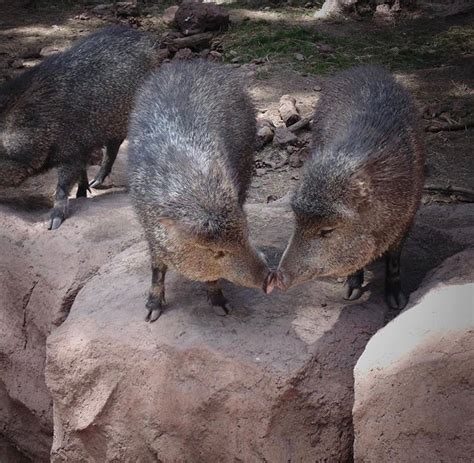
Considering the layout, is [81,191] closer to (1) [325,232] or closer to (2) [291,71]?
(1) [325,232]

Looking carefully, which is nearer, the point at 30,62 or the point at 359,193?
the point at 359,193

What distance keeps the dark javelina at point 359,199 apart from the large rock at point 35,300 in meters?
1.30

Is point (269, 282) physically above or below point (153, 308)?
above

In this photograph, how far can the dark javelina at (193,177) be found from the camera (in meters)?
2.99

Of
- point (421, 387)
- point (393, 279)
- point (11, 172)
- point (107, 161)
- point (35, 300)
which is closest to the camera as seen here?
point (421, 387)

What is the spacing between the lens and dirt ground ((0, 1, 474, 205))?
5305mm

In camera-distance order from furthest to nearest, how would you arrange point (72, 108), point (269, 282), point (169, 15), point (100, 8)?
point (100, 8)
point (169, 15)
point (72, 108)
point (269, 282)

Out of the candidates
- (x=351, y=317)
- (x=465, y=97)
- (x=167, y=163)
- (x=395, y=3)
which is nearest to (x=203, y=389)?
(x=351, y=317)

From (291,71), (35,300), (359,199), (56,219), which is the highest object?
(359,199)

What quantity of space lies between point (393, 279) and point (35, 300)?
1788 millimetres

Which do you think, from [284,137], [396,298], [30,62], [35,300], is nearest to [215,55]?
[30,62]

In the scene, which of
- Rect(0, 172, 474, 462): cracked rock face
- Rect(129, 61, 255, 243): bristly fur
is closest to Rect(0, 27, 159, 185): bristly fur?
Rect(0, 172, 474, 462): cracked rock face

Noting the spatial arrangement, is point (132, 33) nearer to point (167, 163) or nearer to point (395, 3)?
point (167, 163)

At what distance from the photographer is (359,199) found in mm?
3094
